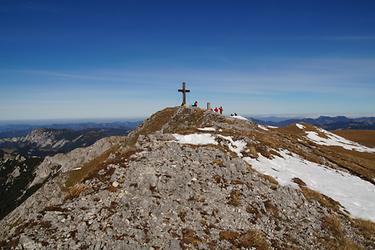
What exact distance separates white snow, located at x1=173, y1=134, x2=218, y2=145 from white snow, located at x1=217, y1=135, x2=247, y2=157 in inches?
66.8

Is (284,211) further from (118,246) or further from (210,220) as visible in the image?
(118,246)

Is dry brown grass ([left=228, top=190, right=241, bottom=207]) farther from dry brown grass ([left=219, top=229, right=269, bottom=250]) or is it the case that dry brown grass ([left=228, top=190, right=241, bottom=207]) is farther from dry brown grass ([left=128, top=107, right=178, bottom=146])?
dry brown grass ([left=128, top=107, right=178, bottom=146])

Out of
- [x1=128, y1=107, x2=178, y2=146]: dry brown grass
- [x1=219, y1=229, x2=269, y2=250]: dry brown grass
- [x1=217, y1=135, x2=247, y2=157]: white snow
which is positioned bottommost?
[x1=219, y1=229, x2=269, y2=250]: dry brown grass

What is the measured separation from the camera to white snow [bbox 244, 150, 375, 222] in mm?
28266

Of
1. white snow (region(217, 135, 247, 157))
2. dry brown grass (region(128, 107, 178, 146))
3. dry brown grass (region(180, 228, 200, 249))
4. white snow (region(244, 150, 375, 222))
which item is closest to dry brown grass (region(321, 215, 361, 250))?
white snow (region(244, 150, 375, 222))

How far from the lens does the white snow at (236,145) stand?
3603 cm

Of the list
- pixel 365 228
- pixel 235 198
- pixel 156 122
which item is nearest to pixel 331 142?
pixel 156 122

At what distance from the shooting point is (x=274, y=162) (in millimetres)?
35438

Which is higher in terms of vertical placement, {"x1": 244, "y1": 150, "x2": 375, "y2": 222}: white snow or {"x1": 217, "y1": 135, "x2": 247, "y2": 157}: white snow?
{"x1": 217, "y1": 135, "x2": 247, "y2": 157}: white snow

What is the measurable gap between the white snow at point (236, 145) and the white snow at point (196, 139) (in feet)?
5.57

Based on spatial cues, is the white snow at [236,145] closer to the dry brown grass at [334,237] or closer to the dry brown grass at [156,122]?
the dry brown grass at [334,237]

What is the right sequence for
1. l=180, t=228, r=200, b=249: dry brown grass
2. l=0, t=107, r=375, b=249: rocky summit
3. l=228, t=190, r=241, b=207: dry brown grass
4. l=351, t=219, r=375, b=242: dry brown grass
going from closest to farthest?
1. l=180, t=228, r=200, b=249: dry brown grass
2. l=0, t=107, r=375, b=249: rocky summit
3. l=351, t=219, r=375, b=242: dry brown grass
4. l=228, t=190, r=241, b=207: dry brown grass

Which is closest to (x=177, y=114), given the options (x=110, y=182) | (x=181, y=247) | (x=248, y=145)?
(x=248, y=145)

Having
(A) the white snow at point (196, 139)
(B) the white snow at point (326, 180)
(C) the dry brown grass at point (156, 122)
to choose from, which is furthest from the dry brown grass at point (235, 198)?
(C) the dry brown grass at point (156, 122)
